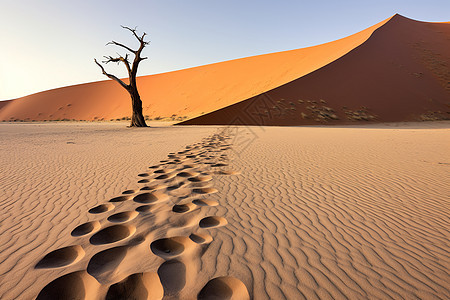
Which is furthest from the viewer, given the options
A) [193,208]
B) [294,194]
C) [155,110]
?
[155,110]

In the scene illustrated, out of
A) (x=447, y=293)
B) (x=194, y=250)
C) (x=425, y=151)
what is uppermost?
(x=194, y=250)

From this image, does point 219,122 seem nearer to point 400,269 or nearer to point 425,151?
point 425,151

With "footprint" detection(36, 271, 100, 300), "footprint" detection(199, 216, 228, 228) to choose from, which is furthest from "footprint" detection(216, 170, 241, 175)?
"footprint" detection(36, 271, 100, 300)

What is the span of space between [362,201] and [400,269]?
158 cm

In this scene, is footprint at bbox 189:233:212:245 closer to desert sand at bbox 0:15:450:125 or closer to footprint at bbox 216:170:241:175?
footprint at bbox 216:170:241:175

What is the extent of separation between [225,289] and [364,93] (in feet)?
91.8

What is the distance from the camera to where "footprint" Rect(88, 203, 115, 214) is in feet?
9.36

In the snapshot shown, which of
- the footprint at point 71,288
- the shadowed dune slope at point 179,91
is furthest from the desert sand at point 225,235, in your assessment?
the shadowed dune slope at point 179,91

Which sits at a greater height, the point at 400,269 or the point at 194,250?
the point at 194,250

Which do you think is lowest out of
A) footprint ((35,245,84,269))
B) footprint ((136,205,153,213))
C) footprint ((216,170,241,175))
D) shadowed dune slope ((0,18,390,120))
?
footprint ((216,170,241,175))

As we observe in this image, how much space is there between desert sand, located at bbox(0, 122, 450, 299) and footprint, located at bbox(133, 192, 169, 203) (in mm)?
15

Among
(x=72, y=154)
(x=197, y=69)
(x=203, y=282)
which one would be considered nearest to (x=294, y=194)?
(x=203, y=282)

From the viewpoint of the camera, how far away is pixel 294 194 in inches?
141

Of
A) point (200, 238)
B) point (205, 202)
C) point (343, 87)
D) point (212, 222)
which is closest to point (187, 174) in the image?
point (205, 202)
